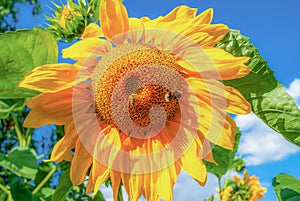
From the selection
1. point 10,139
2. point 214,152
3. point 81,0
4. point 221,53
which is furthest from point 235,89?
point 10,139

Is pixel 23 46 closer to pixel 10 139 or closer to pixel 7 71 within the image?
pixel 7 71

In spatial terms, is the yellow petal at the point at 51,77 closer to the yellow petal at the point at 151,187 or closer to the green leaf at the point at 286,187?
the yellow petal at the point at 151,187

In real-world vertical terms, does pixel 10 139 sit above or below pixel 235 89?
below

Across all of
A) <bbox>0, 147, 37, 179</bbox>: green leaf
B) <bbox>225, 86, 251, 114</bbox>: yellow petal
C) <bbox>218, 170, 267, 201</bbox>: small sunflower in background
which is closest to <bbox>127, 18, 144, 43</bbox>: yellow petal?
<bbox>225, 86, 251, 114</bbox>: yellow petal

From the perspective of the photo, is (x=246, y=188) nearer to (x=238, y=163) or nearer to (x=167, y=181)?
Result: (x=238, y=163)

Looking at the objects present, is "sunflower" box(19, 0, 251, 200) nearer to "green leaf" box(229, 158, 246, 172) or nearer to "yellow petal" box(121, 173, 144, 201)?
"yellow petal" box(121, 173, 144, 201)

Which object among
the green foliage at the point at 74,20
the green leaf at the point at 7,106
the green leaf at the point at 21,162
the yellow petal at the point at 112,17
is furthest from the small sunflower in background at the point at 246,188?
the yellow petal at the point at 112,17

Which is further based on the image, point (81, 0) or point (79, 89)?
point (81, 0)
